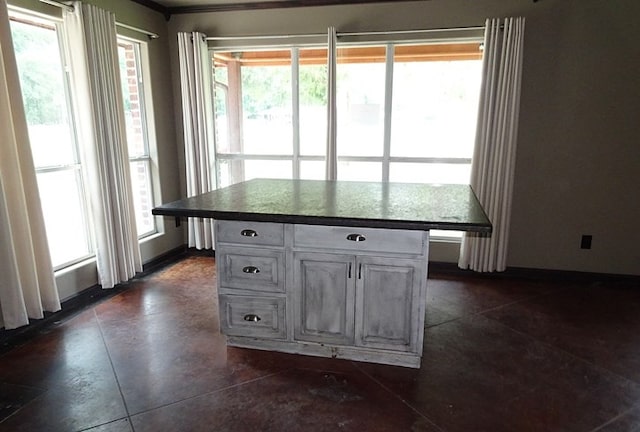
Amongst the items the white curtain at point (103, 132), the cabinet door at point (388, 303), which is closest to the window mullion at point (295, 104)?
the white curtain at point (103, 132)

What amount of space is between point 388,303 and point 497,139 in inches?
80.6

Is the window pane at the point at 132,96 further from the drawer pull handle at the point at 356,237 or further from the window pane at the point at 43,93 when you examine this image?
the drawer pull handle at the point at 356,237

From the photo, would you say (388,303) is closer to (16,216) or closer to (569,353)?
(569,353)

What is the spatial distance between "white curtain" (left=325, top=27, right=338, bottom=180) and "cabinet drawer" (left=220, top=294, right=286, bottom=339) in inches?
70.2

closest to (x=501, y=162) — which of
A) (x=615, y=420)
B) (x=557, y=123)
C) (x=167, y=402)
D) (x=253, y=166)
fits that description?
(x=557, y=123)

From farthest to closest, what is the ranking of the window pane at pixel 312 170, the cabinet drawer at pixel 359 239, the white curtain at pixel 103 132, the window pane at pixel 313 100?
the window pane at pixel 312 170 < the window pane at pixel 313 100 < the white curtain at pixel 103 132 < the cabinet drawer at pixel 359 239

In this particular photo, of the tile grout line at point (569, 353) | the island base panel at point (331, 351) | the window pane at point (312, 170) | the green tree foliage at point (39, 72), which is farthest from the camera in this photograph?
the window pane at point (312, 170)

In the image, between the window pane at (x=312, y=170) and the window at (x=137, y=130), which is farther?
the window pane at (x=312, y=170)

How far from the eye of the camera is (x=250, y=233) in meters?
2.28

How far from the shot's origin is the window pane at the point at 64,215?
2.97m

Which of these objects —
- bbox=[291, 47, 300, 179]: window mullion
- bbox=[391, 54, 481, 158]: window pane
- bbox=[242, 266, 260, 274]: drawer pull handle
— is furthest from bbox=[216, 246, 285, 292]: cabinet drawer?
bbox=[391, 54, 481, 158]: window pane

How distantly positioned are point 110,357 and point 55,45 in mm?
2248

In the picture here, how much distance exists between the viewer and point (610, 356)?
2.44 metres

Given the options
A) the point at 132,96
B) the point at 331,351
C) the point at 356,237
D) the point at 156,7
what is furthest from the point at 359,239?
the point at 156,7
